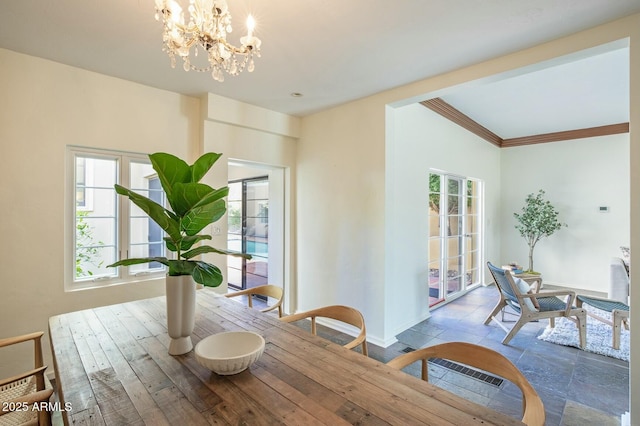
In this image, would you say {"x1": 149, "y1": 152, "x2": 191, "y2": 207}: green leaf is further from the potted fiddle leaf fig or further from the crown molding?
the crown molding

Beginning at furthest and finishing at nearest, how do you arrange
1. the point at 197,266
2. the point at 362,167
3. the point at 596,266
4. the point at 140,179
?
the point at 596,266, the point at 362,167, the point at 140,179, the point at 197,266

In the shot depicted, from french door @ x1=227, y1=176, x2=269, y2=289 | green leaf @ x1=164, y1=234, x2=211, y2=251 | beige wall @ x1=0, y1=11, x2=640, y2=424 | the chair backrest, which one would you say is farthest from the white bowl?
french door @ x1=227, y1=176, x2=269, y2=289

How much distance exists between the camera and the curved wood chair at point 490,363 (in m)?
1.09

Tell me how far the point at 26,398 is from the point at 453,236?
513cm

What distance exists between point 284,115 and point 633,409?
13.4 feet

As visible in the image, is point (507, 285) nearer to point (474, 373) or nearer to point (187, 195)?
point (474, 373)

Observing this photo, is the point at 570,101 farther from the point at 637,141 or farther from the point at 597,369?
the point at 597,369

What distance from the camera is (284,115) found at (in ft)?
13.2

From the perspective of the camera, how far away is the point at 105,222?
2.97 m

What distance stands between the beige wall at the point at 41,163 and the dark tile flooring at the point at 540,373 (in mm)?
2731

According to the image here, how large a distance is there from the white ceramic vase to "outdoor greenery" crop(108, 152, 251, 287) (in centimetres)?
5

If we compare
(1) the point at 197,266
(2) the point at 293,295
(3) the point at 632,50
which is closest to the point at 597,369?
(3) the point at 632,50

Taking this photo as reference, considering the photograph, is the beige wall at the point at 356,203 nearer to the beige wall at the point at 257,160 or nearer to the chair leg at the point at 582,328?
the beige wall at the point at 257,160

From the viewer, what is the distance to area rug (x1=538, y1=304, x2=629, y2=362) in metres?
3.06
